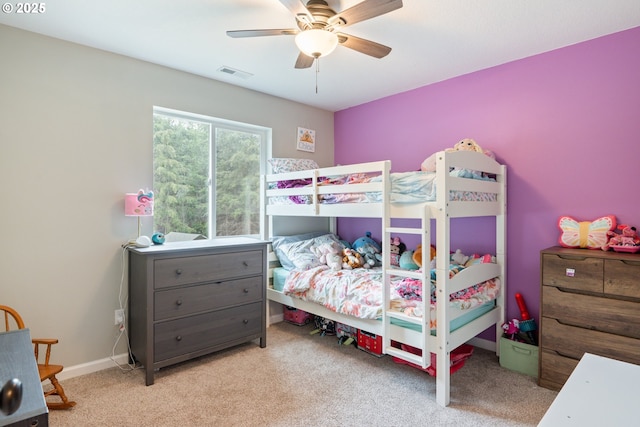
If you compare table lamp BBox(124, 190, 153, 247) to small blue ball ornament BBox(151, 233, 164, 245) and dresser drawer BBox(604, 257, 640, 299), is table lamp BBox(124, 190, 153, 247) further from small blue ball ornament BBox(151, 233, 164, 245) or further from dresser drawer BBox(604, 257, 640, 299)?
dresser drawer BBox(604, 257, 640, 299)

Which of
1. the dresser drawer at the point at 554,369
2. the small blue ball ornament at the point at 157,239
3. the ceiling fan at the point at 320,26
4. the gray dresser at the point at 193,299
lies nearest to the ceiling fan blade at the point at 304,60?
the ceiling fan at the point at 320,26

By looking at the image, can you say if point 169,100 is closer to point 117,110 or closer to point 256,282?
point 117,110

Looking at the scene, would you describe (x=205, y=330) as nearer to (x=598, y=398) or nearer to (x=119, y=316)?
(x=119, y=316)

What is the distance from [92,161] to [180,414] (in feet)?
6.28

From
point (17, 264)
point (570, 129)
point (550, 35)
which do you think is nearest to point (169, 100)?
point (17, 264)

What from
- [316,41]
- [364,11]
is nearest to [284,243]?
[316,41]

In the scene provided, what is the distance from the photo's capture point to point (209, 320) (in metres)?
2.71

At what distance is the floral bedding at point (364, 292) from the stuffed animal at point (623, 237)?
80cm

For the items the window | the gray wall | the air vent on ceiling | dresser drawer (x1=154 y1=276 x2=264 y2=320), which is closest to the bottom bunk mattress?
dresser drawer (x1=154 y1=276 x2=264 y2=320)

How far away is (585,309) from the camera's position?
2170mm

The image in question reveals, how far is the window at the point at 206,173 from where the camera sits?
304 cm

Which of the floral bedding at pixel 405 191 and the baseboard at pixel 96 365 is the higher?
the floral bedding at pixel 405 191

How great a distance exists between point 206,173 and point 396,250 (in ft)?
6.73

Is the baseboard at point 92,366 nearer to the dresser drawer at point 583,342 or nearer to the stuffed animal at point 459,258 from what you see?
the stuffed animal at point 459,258
